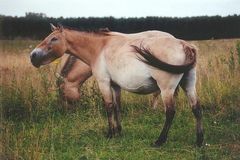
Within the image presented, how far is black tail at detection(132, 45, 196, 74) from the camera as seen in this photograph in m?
5.22

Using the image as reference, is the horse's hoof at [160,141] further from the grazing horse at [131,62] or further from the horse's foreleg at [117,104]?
the horse's foreleg at [117,104]

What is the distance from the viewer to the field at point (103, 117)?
5.33 metres

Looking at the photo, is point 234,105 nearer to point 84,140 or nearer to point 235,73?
point 235,73

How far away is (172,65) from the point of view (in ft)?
17.1

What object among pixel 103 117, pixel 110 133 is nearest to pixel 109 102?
pixel 110 133

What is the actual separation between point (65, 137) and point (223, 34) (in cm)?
228

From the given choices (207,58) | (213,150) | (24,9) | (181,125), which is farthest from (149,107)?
(24,9)

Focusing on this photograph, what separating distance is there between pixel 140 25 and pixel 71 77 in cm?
134

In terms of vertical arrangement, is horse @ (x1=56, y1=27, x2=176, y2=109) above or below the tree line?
below

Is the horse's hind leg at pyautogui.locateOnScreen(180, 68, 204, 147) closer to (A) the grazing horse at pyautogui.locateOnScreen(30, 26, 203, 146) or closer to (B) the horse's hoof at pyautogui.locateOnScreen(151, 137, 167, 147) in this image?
(A) the grazing horse at pyautogui.locateOnScreen(30, 26, 203, 146)

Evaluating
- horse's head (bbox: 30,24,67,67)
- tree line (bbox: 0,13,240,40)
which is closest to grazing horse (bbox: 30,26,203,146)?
horse's head (bbox: 30,24,67,67)

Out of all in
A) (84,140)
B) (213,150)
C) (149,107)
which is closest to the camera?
(213,150)

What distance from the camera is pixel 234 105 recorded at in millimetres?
6395

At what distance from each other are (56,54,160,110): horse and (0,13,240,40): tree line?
2.85 feet
